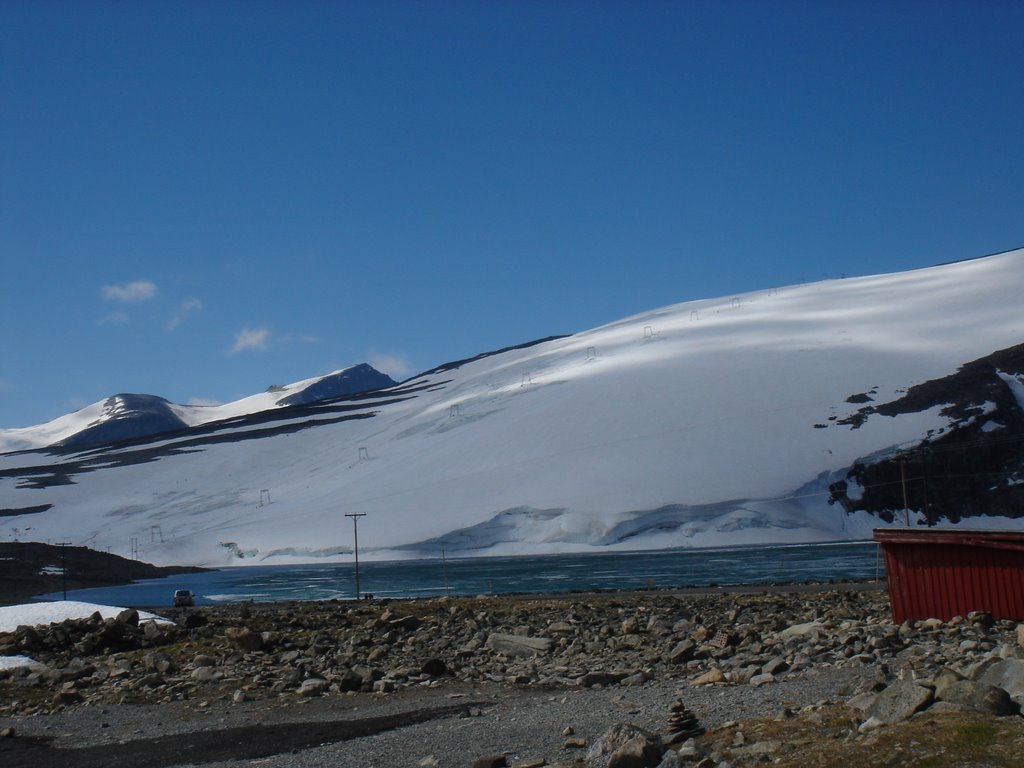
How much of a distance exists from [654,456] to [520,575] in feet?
101

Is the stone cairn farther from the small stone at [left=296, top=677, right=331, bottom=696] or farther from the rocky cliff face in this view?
the rocky cliff face

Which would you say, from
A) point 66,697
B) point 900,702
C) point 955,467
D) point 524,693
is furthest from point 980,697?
point 955,467

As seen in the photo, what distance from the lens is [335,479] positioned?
4301 inches

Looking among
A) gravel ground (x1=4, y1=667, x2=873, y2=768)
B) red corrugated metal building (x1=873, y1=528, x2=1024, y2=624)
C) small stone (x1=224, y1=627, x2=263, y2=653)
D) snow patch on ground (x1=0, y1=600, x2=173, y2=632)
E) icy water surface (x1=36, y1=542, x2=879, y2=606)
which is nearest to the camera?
gravel ground (x1=4, y1=667, x2=873, y2=768)

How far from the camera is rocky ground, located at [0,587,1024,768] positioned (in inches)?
292

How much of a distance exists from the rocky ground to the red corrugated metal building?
852mm

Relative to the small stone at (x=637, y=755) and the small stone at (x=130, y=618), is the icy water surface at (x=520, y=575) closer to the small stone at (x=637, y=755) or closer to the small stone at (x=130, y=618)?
the small stone at (x=130, y=618)

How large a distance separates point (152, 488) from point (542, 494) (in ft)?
196

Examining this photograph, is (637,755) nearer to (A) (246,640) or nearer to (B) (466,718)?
(B) (466,718)

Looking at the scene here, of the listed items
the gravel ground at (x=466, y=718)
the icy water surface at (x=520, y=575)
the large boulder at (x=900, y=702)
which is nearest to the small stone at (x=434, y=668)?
the gravel ground at (x=466, y=718)

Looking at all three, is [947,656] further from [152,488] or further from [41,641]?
[152,488]

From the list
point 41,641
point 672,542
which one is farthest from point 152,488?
point 41,641

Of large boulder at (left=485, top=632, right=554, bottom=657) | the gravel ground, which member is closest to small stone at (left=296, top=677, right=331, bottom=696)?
the gravel ground

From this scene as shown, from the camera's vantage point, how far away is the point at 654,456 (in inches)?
3430
